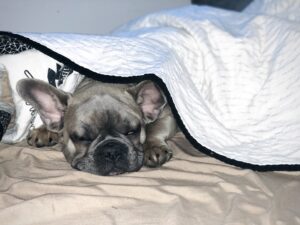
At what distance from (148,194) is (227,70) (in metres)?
0.65

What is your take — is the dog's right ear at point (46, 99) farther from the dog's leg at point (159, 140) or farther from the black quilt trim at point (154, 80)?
the dog's leg at point (159, 140)

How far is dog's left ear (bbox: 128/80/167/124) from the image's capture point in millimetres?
1540

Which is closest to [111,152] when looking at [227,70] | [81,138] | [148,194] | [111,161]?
[111,161]

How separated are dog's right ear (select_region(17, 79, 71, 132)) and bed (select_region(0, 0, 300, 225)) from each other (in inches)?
3.2

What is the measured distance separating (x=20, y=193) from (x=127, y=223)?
1.19 feet

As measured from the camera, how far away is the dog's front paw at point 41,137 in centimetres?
156

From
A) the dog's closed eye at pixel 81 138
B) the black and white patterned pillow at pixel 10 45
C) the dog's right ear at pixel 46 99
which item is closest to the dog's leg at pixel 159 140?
the dog's closed eye at pixel 81 138

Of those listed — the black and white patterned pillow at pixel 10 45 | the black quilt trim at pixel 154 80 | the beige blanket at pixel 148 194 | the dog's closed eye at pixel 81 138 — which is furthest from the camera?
the black and white patterned pillow at pixel 10 45

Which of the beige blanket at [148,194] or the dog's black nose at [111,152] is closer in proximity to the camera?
the beige blanket at [148,194]

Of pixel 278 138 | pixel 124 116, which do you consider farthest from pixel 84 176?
pixel 278 138

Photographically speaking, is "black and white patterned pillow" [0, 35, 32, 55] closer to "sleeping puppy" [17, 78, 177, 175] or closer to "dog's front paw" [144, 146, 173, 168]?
"sleeping puppy" [17, 78, 177, 175]

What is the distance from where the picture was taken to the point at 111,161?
1.39m

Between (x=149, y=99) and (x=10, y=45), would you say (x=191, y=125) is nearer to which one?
(x=149, y=99)

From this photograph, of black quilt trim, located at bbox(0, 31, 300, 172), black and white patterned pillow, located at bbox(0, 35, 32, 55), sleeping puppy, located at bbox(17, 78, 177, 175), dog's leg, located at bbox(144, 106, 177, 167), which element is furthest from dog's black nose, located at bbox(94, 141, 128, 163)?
black and white patterned pillow, located at bbox(0, 35, 32, 55)
